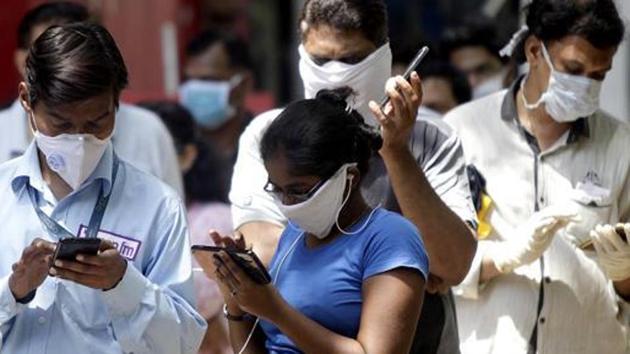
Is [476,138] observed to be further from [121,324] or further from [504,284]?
[121,324]

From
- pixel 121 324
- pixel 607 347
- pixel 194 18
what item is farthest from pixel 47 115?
pixel 194 18

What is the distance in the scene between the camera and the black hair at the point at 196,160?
836cm

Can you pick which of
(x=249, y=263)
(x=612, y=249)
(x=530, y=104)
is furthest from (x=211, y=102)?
(x=249, y=263)

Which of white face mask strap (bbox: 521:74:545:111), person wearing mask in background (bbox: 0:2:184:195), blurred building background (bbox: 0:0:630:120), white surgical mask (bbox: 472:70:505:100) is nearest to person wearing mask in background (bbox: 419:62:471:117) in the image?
blurred building background (bbox: 0:0:630:120)

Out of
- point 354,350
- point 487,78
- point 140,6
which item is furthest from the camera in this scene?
point 140,6

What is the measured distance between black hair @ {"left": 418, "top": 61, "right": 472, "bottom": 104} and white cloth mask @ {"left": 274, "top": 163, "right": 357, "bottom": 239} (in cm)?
376

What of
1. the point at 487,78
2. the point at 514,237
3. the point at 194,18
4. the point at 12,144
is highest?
the point at 514,237

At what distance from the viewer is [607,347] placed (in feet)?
18.9

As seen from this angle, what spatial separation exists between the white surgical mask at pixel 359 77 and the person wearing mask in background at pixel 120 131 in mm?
1952

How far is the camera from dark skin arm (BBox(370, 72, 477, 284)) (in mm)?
4848

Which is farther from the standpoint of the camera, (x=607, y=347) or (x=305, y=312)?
(x=607, y=347)

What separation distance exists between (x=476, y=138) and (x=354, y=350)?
1632mm

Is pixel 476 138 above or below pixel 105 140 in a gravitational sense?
below

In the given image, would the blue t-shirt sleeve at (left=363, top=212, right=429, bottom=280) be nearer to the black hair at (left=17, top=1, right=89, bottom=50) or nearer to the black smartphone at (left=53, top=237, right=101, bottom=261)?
the black smartphone at (left=53, top=237, right=101, bottom=261)
